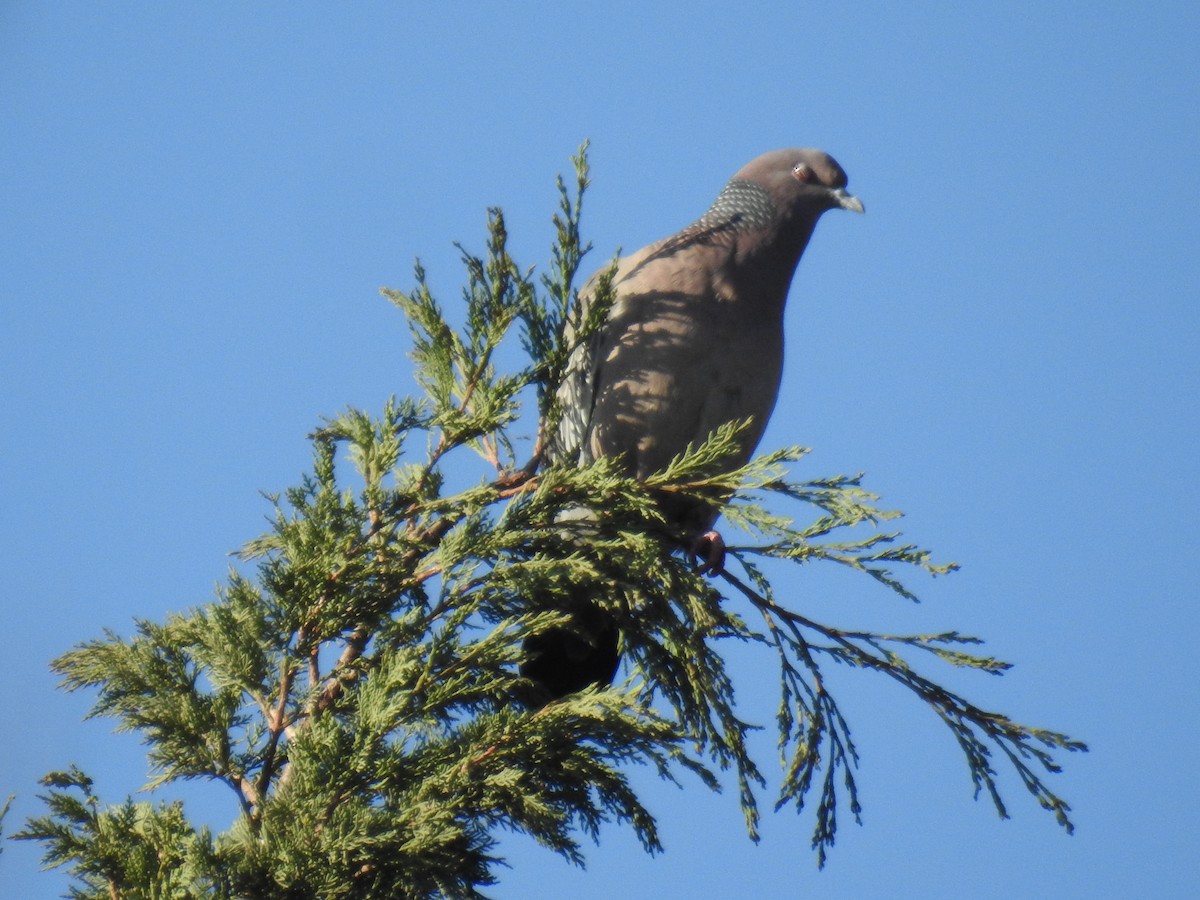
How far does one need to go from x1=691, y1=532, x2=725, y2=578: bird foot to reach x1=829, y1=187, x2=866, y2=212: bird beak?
165 centimetres

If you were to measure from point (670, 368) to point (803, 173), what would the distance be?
3.73 feet

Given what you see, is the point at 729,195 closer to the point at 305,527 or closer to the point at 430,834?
the point at 305,527

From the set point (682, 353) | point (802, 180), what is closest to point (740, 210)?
point (802, 180)

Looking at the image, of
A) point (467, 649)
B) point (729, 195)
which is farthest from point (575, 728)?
point (729, 195)

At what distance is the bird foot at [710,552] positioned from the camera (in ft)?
11.9

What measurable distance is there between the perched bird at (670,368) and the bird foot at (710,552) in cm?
21

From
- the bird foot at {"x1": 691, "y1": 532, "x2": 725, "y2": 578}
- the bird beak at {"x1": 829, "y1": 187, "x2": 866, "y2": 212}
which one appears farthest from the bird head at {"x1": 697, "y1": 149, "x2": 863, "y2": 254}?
the bird foot at {"x1": 691, "y1": 532, "x2": 725, "y2": 578}

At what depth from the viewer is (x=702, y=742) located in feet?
11.2

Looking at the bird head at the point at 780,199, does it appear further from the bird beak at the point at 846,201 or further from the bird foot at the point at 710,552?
the bird foot at the point at 710,552

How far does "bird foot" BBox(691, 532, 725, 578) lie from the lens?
3623 millimetres

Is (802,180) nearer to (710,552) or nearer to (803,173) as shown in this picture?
(803,173)

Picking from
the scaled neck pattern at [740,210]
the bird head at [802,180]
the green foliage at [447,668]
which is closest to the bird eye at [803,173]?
the bird head at [802,180]

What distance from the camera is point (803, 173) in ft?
15.6

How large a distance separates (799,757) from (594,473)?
974 millimetres
